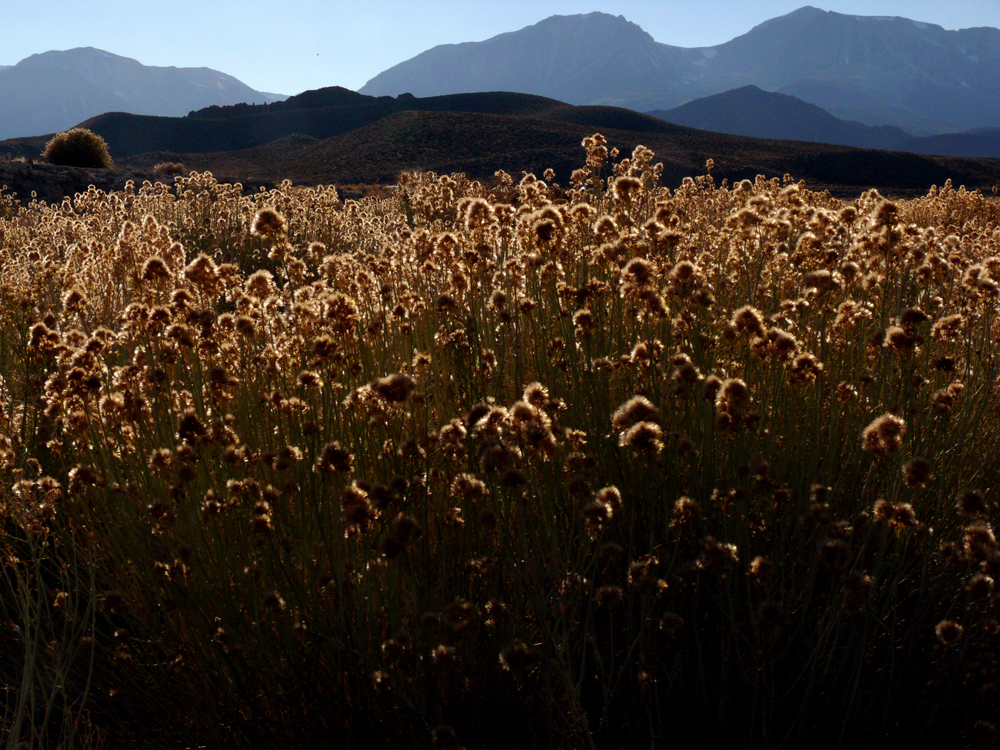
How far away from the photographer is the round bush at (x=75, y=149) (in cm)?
2558

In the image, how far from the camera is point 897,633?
219 cm

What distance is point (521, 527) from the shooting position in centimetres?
155

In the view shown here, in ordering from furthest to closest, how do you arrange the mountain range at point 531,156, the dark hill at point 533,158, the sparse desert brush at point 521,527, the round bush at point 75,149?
the dark hill at point 533,158 → the mountain range at point 531,156 → the round bush at point 75,149 → the sparse desert brush at point 521,527

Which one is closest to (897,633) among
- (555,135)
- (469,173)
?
(469,173)

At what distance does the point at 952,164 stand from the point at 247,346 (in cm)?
4803

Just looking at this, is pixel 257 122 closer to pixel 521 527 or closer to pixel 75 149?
pixel 75 149

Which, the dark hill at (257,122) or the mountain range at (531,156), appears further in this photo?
the dark hill at (257,122)

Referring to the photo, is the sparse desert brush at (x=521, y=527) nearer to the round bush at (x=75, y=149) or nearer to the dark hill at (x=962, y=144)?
the round bush at (x=75, y=149)

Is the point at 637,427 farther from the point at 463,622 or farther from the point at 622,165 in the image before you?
the point at 622,165

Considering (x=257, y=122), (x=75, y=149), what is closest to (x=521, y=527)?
(x=75, y=149)

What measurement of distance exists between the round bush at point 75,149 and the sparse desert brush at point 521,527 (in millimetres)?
27639

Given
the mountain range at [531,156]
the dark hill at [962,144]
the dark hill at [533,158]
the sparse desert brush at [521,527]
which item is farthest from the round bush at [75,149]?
the dark hill at [962,144]

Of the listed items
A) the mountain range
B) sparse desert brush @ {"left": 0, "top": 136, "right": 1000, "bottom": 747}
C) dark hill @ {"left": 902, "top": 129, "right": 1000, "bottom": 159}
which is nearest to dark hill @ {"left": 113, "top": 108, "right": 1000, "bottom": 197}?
the mountain range

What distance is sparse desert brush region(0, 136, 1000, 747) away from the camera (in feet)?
5.75
